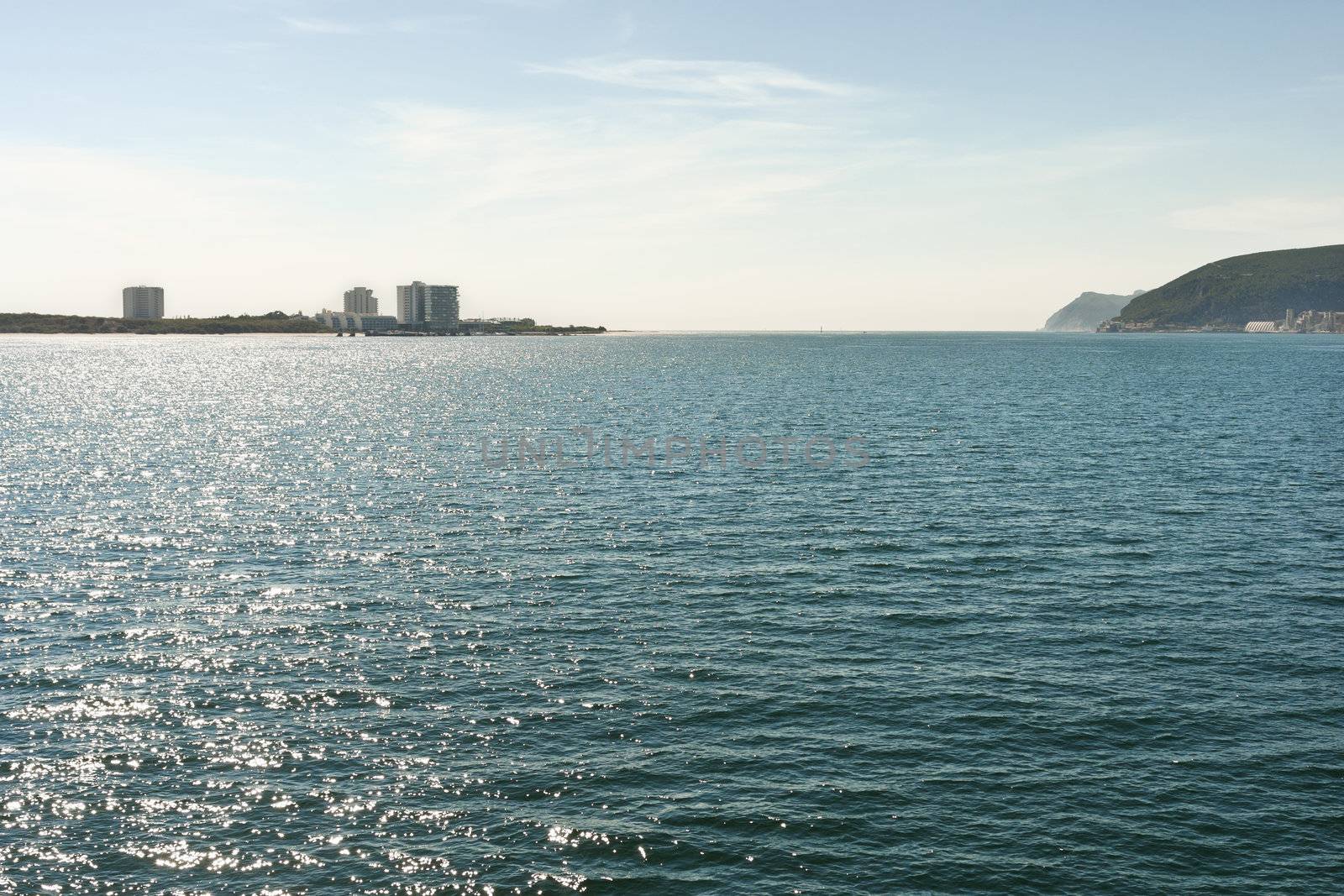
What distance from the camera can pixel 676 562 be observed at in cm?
6050

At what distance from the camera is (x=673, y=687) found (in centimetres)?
4134

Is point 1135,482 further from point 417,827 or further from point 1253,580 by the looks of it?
point 417,827

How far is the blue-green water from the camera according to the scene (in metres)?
29.8

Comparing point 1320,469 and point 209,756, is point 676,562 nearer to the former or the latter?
point 209,756

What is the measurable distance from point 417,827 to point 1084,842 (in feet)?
66.3

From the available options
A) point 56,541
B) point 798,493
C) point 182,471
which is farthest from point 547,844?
point 182,471

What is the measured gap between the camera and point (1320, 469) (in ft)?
306

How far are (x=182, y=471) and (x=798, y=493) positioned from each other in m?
57.8

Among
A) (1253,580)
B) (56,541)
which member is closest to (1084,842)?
(1253,580)

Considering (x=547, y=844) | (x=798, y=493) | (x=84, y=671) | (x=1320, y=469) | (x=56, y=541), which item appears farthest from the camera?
(x=1320, y=469)

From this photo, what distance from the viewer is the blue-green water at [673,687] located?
29812 mm

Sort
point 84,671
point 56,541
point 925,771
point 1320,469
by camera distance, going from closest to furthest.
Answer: point 925,771
point 84,671
point 56,541
point 1320,469

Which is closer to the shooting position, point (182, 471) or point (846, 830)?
point (846, 830)

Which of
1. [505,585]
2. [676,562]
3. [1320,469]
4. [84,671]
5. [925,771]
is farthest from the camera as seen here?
[1320,469]
